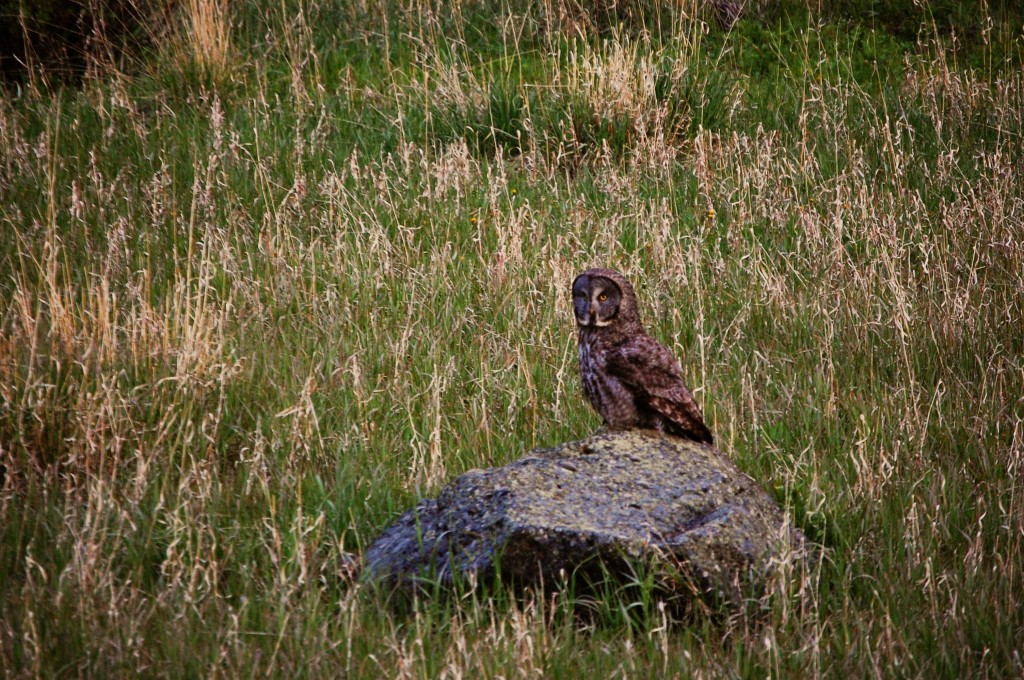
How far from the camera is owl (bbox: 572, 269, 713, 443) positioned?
12.9 feet

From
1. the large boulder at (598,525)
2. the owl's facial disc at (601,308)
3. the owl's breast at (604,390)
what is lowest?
the large boulder at (598,525)

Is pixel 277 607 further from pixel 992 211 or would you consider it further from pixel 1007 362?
pixel 992 211

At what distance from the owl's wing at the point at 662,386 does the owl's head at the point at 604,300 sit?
0.16 meters

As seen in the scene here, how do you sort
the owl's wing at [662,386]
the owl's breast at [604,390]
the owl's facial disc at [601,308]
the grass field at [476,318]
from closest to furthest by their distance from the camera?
1. the grass field at [476,318]
2. the owl's wing at [662,386]
3. the owl's breast at [604,390]
4. the owl's facial disc at [601,308]

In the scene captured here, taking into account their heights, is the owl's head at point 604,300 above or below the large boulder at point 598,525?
above

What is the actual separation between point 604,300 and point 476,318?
130cm

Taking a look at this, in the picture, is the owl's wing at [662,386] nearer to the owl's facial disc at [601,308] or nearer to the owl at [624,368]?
the owl at [624,368]

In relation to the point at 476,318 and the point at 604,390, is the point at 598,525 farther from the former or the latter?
the point at 476,318

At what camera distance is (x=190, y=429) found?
13.6 feet

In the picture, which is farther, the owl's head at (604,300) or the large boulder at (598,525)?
the owl's head at (604,300)

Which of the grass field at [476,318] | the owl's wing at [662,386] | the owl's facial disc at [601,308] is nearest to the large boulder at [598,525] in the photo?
the grass field at [476,318]

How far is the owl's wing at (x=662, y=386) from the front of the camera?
393 centimetres

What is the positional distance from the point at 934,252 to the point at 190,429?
4018mm

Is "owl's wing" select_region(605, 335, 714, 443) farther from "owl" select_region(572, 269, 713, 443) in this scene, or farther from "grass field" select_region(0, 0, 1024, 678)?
"grass field" select_region(0, 0, 1024, 678)
